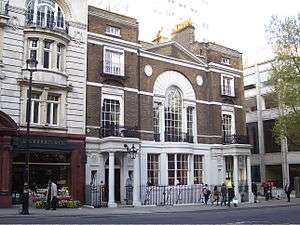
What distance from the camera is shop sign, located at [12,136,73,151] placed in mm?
24163

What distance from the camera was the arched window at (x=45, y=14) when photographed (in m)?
26.1

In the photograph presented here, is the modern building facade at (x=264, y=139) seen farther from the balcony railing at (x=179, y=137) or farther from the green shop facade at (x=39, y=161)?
the green shop facade at (x=39, y=161)

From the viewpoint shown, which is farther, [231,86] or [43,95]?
[231,86]

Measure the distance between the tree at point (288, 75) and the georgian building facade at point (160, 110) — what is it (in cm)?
475

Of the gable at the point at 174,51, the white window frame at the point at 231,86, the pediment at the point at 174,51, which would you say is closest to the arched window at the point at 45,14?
the pediment at the point at 174,51

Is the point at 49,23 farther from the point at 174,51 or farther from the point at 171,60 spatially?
the point at 174,51

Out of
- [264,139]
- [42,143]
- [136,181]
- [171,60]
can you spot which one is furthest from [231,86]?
[42,143]

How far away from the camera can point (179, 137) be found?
32.9 metres

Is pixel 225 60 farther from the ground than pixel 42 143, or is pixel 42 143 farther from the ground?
pixel 225 60

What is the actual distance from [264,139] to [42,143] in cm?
2893

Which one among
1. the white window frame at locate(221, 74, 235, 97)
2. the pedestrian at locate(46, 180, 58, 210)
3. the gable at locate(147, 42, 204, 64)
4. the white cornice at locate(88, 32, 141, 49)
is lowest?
the pedestrian at locate(46, 180, 58, 210)

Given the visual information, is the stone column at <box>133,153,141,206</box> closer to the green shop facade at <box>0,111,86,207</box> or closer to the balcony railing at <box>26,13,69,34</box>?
the green shop facade at <box>0,111,86,207</box>

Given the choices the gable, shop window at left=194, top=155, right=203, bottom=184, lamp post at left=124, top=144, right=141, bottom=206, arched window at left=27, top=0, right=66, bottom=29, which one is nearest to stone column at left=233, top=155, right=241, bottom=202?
shop window at left=194, top=155, right=203, bottom=184

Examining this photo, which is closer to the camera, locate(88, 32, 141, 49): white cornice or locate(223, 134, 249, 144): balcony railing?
locate(88, 32, 141, 49): white cornice
